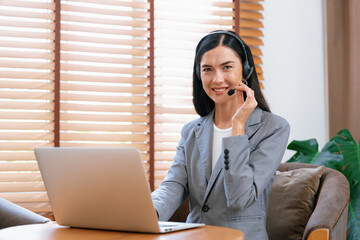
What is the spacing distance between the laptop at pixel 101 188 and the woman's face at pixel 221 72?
67 centimetres

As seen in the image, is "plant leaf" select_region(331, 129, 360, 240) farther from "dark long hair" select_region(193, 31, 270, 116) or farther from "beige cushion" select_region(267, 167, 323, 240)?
"dark long hair" select_region(193, 31, 270, 116)

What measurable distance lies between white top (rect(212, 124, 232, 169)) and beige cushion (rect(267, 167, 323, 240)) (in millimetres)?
448

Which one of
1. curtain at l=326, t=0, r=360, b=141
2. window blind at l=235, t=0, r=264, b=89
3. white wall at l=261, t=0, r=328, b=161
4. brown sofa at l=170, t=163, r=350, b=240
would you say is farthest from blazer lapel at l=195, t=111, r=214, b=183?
curtain at l=326, t=0, r=360, b=141

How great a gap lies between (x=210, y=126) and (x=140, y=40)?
1466 mm

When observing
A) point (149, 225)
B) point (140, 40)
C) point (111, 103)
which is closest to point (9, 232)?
point (149, 225)

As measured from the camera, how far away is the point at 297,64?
145 inches

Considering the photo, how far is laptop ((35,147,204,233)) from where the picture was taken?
116 cm

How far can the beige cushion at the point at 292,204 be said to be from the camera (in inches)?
80.0

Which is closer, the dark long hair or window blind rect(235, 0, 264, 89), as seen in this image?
the dark long hair

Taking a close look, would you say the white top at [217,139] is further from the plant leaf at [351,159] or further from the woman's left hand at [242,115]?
the plant leaf at [351,159]

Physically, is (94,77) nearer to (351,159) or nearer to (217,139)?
(217,139)

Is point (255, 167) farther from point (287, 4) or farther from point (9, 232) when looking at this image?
point (287, 4)

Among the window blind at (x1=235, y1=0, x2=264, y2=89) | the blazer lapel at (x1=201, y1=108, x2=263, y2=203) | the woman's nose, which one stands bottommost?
the blazer lapel at (x1=201, y1=108, x2=263, y2=203)

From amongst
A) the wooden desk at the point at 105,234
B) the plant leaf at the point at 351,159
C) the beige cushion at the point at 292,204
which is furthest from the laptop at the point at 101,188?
the plant leaf at the point at 351,159
